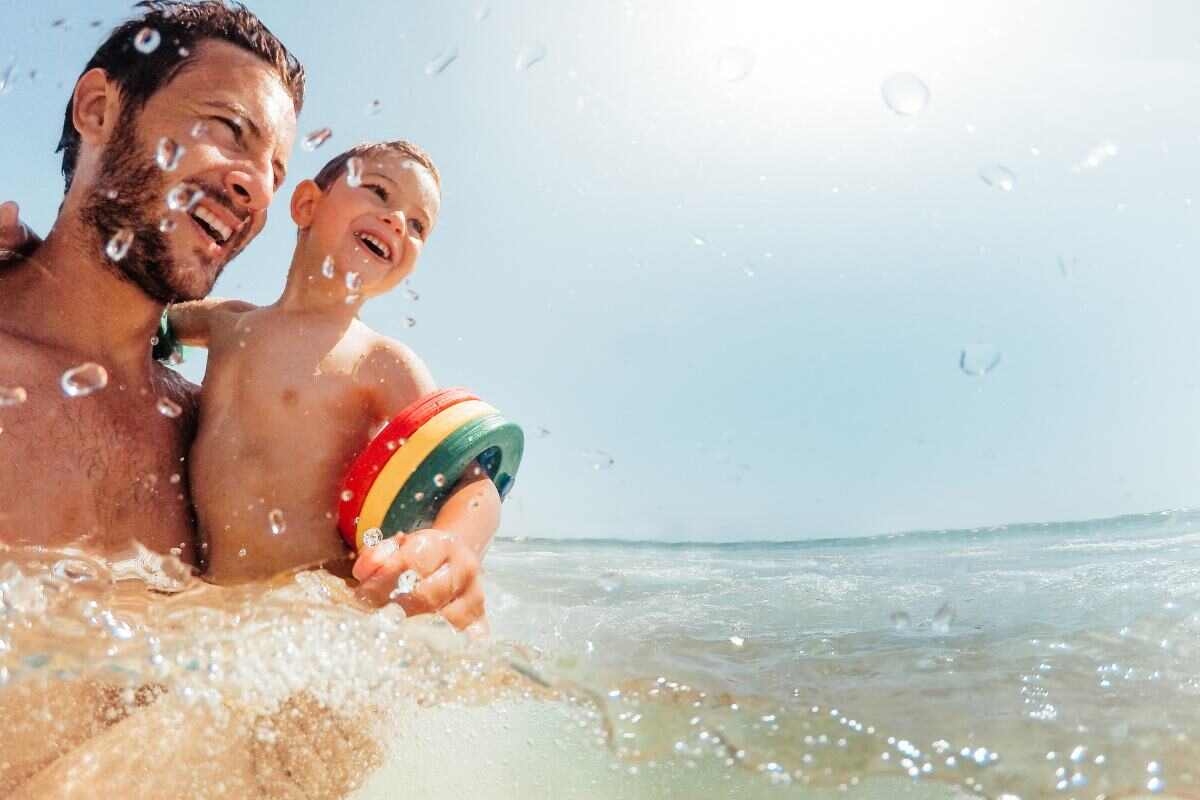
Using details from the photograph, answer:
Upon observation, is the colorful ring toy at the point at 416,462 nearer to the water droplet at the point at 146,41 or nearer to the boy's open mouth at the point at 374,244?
the boy's open mouth at the point at 374,244

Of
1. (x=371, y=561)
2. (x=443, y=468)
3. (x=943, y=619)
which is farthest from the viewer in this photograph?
(x=943, y=619)

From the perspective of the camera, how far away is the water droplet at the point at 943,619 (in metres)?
3.24

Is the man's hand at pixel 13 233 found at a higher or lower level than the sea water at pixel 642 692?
higher

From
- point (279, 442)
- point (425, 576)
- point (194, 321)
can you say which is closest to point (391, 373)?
point (279, 442)

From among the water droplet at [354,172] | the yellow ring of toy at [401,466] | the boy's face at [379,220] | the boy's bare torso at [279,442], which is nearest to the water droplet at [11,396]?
the boy's bare torso at [279,442]

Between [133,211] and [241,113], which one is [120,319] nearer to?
[133,211]

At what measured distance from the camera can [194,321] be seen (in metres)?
3.18

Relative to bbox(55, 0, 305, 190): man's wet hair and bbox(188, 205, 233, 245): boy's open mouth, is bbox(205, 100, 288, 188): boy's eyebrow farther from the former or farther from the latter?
bbox(188, 205, 233, 245): boy's open mouth

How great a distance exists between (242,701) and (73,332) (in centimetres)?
140

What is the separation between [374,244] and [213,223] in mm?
537

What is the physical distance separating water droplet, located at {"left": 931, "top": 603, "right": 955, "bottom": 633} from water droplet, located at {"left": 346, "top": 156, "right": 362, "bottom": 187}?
2.67m

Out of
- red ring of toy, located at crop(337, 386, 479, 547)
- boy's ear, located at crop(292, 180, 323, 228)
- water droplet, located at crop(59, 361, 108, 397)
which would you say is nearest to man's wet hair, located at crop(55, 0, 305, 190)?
boy's ear, located at crop(292, 180, 323, 228)

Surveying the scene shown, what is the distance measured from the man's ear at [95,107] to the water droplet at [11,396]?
34.7 inches

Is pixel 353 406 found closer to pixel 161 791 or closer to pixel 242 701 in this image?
pixel 242 701
